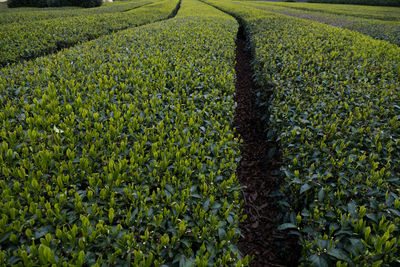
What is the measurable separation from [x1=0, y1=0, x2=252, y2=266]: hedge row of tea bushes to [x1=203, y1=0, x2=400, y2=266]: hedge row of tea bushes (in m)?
0.81

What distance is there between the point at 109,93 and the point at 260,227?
3069 millimetres

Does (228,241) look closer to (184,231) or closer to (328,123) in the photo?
(184,231)

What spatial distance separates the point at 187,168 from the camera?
2.43 m

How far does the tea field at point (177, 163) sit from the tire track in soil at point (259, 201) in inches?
4.2

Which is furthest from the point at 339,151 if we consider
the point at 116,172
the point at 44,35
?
the point at 44,35

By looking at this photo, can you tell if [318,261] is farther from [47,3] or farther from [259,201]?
[47,3]

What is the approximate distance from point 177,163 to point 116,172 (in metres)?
0.62

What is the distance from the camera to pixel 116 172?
2.29 metres

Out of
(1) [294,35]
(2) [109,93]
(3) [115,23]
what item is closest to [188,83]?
(2) [109,93]

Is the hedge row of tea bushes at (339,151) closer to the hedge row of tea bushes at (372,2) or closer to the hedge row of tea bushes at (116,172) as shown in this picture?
the hedge row of tea bushes at (116,172)

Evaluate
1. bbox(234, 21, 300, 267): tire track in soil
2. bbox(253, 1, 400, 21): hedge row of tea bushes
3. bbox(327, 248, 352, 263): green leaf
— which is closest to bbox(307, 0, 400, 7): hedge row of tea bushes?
bbox(253, 1, 400, 21): hedge row of tea bushes

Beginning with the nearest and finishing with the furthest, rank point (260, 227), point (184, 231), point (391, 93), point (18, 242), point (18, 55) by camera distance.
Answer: point (18, 242) < point (184, 231) < point (260, 227) < point (391, 93) < point (18, 55)

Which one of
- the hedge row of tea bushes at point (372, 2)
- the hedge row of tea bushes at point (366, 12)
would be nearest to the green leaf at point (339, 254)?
the hedge row of tea bushes at point (366, 12)

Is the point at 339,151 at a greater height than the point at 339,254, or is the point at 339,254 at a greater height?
the point at 339,151
